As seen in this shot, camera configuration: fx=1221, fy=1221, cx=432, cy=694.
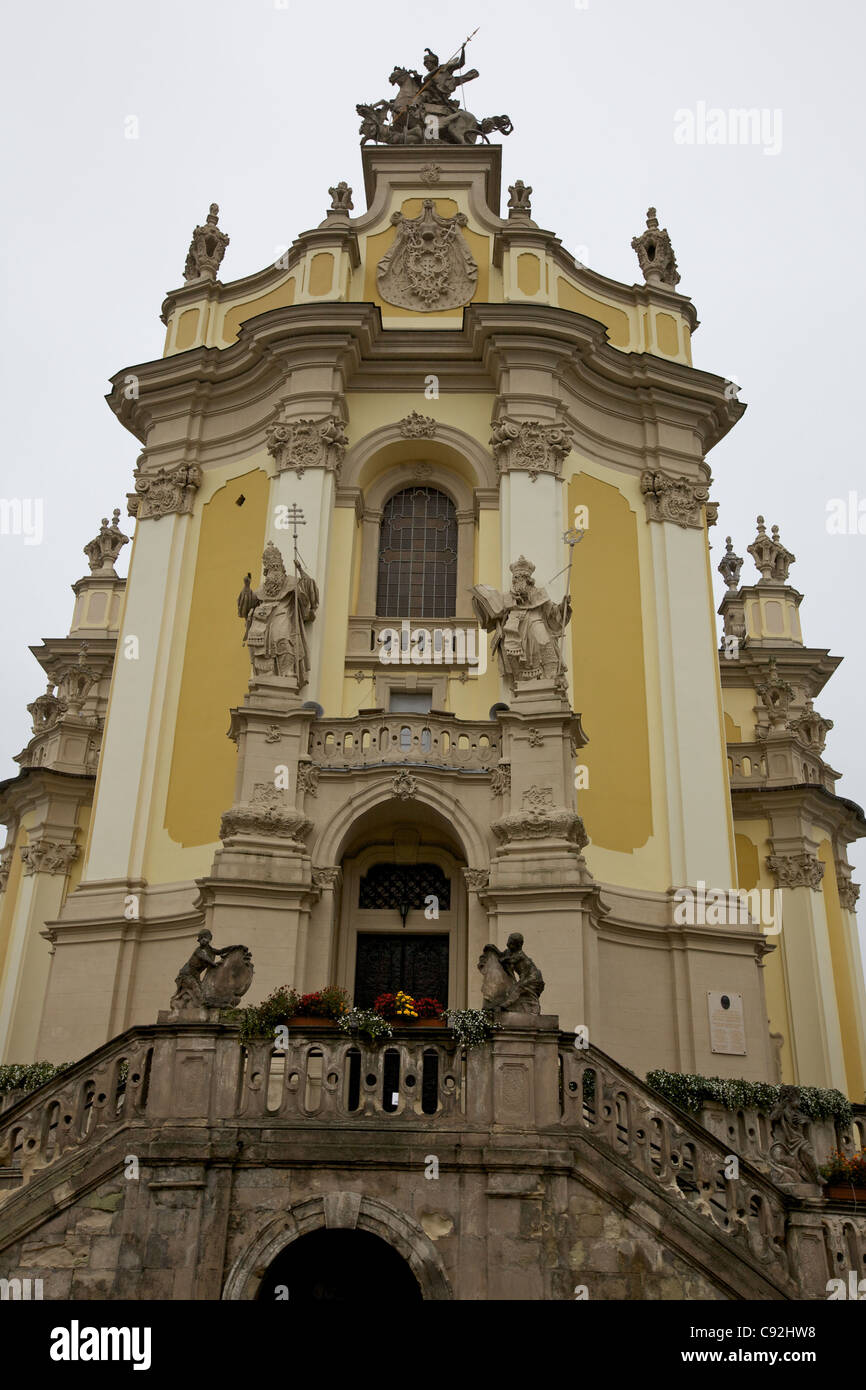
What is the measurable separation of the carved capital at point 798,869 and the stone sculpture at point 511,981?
59.7 ft

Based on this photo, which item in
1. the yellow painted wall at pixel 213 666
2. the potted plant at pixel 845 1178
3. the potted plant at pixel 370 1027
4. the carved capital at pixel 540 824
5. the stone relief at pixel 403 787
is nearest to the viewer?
the potted plant at pixel 370 1027

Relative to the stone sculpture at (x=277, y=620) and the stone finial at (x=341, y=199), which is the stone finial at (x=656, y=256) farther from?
the stone sculpture at (x=277, y=620)

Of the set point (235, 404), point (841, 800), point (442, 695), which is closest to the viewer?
point (442, 695)

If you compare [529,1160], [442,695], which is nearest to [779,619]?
[442,695]

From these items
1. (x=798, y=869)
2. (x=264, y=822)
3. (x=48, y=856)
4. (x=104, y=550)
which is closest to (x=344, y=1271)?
(x=264, y=822)

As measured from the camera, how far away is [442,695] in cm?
2119

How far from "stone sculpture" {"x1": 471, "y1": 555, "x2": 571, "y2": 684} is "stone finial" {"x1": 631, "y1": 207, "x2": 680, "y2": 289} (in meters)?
10.1

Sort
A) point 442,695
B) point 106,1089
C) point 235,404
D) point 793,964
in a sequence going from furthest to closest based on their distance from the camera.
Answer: point 793,964
point 235,404
point 442,695
point 106,1089

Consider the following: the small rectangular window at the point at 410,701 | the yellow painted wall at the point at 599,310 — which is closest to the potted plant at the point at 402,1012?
the small rectangular window at the point at 410,701

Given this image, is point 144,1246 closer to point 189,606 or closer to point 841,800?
point 189,606

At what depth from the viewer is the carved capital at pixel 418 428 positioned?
2327 cm

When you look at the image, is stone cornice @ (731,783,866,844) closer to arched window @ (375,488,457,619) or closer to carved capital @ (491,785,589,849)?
arched window @ (375,488,457,619)

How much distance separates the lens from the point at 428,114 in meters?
28.3
